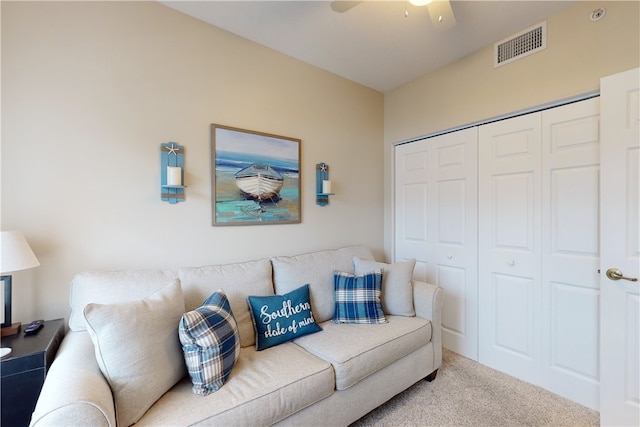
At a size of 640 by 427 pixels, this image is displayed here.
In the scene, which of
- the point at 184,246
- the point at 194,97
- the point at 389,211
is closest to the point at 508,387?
the point at 389,211

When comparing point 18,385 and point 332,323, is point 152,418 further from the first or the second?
point 332,323

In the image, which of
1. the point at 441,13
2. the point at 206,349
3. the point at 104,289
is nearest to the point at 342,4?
the point at 441,13

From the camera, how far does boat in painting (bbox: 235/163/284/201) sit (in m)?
2.22

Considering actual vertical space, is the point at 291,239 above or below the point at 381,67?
below

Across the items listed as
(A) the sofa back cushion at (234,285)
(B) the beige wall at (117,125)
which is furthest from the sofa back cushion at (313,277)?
(B) the beige wall at (117,125)

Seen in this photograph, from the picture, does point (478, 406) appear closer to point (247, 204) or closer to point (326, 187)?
point (326, 187)

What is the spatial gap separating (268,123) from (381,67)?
47.4 inches

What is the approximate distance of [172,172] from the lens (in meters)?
1.84

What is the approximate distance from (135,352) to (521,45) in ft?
10.0

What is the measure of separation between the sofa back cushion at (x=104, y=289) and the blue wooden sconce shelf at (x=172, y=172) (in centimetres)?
56

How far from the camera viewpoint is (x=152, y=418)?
1.11 meters

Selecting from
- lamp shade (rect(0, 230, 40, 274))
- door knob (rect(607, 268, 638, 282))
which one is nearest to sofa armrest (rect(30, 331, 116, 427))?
lamp shade (rect(0, 230, 40, 274))

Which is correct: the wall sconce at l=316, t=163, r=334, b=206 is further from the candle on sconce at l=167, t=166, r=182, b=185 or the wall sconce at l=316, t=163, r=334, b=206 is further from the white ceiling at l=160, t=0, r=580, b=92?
the candle on sconce at l=167, t=166, r=182, b=185

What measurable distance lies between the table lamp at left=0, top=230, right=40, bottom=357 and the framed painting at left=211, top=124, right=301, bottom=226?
38.6 inches
